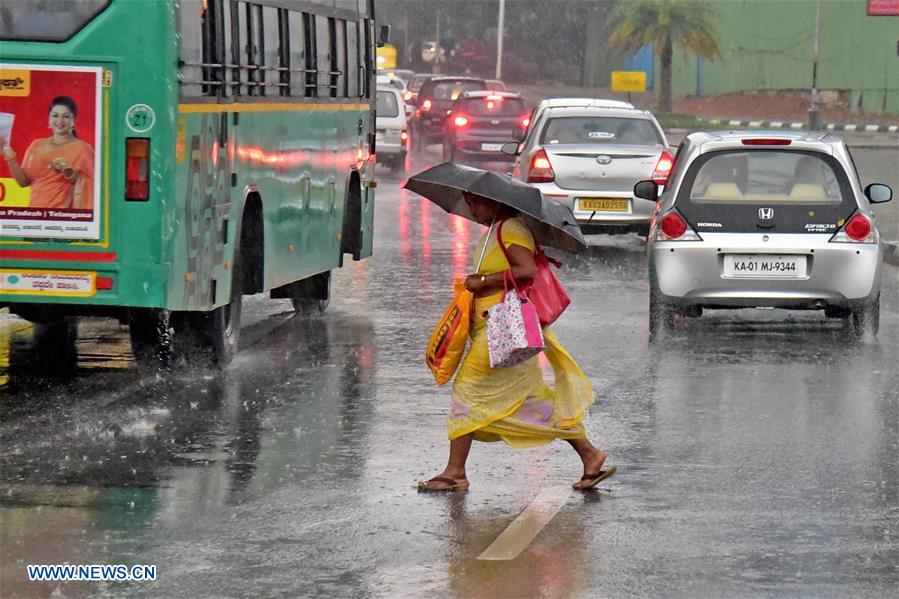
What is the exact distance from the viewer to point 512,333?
7766 millimetres

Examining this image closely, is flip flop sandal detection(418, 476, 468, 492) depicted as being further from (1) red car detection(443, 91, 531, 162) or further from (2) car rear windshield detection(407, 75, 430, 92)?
(2) car rear windshield detection(407, 75, 430, 92)

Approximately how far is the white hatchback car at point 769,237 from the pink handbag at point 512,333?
5336mm

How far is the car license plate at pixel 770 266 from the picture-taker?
12906mm

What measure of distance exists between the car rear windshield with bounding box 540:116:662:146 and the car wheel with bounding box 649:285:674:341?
7.44 meters

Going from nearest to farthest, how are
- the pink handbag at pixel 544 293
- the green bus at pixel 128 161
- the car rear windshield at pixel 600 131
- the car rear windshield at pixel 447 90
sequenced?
the pink handbag at pixel 544 293 < the green bus at pixel 128 161 < the car rear windshield at pixel 600 131 < the car rear windshield at pixel 447 90

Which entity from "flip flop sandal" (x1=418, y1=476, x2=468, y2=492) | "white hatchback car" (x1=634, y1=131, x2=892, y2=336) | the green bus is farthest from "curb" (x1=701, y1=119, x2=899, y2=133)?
"flip flop sandal" (x1=418, y1=476, x2=468, y2=492)

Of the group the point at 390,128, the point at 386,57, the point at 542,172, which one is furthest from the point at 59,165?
the point at 386,57

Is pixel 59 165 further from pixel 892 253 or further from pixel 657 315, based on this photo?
pixel 892 253

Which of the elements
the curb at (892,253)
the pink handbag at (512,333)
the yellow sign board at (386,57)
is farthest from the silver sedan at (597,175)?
the yellow sign board at (386,57)

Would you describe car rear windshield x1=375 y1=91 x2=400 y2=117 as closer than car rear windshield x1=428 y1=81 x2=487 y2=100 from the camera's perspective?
Yes

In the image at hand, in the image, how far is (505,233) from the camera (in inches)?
Answer: 313

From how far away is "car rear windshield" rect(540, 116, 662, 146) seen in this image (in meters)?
20.8

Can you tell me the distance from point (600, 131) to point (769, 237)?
8.29 meters

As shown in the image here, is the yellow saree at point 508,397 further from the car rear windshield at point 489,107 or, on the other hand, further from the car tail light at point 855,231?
the car rear windshield at point 489,107
